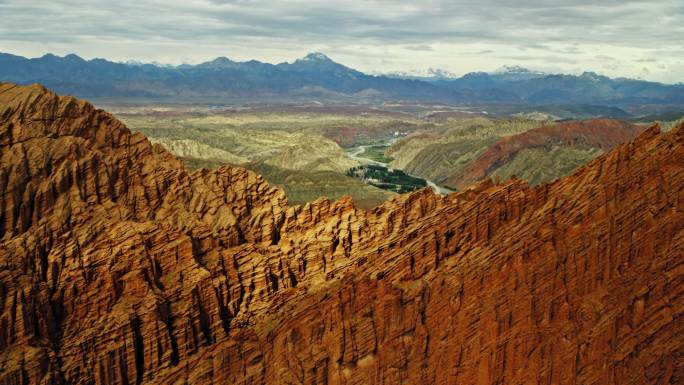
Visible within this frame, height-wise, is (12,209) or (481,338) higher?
(12,209)

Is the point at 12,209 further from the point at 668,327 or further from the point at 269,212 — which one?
the point at 668,327

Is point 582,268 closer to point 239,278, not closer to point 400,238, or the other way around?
point 400,238

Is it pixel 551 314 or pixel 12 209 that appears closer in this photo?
pixel 12 209

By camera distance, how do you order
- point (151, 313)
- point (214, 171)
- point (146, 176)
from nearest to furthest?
point (151, 313)
point (146, 176)
point (214, 171)

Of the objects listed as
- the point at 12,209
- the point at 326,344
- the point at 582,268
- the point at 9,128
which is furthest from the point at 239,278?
the point at 582,268

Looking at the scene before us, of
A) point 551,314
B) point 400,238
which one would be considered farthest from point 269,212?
point 551,314

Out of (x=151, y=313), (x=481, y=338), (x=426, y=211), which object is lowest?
(x=481, y=338)

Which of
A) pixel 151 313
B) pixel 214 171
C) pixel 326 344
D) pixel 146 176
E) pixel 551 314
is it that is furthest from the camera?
pixel 214 171
